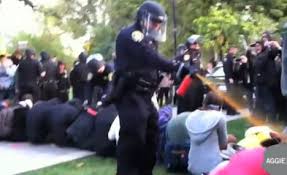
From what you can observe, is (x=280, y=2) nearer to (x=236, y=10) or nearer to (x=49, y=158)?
(x=236, y=10)

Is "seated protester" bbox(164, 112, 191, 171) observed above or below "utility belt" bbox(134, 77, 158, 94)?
below

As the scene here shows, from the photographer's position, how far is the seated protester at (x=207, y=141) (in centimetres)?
670

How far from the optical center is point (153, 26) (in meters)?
5.61

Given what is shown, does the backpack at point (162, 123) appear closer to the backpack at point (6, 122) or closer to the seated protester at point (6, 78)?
the backpack at point (6, 122)

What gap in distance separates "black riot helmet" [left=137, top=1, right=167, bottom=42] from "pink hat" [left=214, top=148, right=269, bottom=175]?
10.5 ft

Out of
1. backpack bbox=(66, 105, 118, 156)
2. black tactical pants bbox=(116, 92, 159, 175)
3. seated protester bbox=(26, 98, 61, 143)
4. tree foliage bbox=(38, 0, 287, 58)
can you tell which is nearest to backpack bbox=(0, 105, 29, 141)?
seated protester bbox=(26, 98, 61, 143)

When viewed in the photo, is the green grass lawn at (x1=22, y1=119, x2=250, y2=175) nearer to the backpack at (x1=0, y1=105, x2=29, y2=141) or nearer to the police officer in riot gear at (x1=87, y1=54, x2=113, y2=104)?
the police officer in riot gear at (x1=87, y1=54, x2=113, y2=104)

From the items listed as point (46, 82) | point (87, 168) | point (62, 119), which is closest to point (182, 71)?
point (87, 168)

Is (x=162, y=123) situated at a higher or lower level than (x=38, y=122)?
higher

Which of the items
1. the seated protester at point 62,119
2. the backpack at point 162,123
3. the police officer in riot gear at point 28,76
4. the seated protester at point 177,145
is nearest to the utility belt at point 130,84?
the seated protester at point 177,145

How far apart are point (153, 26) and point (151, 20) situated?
2.5 inches

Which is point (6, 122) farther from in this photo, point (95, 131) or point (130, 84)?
point (130, 84)

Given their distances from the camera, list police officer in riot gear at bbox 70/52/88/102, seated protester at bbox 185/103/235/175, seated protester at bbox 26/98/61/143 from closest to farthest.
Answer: seated protester at bbox 185/103/235/175 → seated protester at bbox 26/98/61/143 → police officer in riot gear at bbox 70/52/88/102

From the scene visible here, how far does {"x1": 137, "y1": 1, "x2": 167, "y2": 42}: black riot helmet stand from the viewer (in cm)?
556
